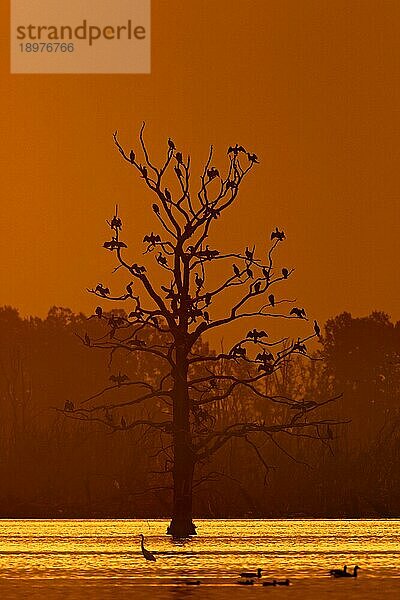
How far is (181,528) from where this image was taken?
3212 centimetres

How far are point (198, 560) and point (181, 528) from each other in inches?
173

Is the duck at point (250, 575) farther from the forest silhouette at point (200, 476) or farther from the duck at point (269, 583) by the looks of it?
the forest silhouette at point (200, 476)

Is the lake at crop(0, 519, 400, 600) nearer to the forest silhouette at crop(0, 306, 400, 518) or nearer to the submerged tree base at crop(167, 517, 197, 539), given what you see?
the submerged tree base at crop(167, 517, 197, 539)

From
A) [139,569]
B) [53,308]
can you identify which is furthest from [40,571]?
[53,308]

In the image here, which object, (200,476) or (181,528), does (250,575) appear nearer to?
(181,528)

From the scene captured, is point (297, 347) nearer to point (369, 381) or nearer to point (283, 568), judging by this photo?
point (283, 568)

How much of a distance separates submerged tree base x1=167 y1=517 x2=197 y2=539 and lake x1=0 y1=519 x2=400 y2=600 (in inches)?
10.8

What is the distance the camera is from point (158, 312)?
3170 centimetres

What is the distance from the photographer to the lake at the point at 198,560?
2297cm

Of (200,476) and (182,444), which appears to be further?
(200,476)

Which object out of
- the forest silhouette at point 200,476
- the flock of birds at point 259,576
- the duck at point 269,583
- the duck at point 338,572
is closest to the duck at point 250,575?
the flock of birds at point 259,576

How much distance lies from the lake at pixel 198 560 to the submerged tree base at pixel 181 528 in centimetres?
27

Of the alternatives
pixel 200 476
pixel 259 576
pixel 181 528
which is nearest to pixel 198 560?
pixel 259 576

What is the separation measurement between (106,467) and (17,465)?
2.72m
